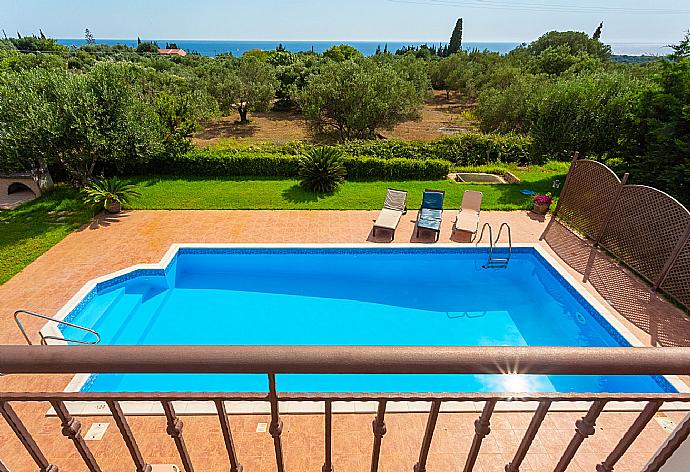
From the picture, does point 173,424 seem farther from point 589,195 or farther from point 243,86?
point 243,86

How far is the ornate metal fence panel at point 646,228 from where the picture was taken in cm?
880

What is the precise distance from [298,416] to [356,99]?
65.9ft

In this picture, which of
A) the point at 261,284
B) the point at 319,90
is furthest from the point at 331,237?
the point at 319,90

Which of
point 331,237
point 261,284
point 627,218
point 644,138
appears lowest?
point 261,284

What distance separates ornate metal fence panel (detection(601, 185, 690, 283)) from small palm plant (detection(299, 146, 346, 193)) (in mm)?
9191

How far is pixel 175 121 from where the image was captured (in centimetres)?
1719

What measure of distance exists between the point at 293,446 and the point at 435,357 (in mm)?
4835

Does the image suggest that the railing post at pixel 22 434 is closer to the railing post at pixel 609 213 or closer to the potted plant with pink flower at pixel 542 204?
the railing post at pixel 609 213

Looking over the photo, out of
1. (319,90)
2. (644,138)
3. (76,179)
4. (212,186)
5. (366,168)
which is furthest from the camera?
(319,90)

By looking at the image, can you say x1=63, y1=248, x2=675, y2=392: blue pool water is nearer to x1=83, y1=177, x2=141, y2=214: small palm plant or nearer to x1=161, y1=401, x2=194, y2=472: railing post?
x1=83, y1=177, x2=141, y2=214: small palm plant

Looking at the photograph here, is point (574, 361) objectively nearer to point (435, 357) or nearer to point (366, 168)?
point (435, 357)

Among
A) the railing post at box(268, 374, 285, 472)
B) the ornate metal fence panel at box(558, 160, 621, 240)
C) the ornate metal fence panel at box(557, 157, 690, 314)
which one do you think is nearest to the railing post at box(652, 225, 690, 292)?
the ornate metal fence panel at box(557, 157, 690, 314)

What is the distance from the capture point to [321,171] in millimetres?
14969

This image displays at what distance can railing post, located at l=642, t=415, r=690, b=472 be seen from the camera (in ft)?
5.38
